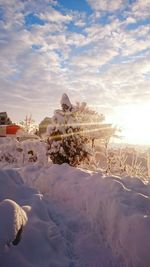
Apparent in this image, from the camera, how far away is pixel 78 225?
22.1 feet

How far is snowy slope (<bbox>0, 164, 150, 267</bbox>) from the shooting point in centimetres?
514

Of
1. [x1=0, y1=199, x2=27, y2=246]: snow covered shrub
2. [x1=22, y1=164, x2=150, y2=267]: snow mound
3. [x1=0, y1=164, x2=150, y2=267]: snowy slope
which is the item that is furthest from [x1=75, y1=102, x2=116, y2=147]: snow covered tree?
[x1=0, y1=199, x2=27, y2=246]: snow covered shrub

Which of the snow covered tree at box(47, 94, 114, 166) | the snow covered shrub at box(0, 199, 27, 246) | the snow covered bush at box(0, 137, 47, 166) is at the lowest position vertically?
the snow covered bush at box(0, 137, 47, 166)

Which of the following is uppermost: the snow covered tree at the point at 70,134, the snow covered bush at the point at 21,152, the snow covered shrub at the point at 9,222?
the snow covered tree at the point at 70,134

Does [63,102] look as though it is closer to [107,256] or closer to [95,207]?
[95,207]

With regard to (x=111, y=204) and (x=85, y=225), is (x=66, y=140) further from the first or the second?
(x=111, y=204)

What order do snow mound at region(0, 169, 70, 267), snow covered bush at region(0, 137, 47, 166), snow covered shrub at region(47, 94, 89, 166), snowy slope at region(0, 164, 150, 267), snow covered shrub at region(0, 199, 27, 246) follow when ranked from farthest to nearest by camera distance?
snow covered bush at region(0, 137, 47, 166) → snow covered shrub at region(47, 94, 89, 166) → snowy slope at region(0, 164, 150, 267) → snow mound at region(0, 169, 70, 267) → snow covered shrub at region(0, 199, 27, 246)

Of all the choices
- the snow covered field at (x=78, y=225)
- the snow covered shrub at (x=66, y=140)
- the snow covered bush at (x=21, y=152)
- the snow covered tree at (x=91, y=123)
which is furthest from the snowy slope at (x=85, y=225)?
the snow covered bush at (x=21, y=152)

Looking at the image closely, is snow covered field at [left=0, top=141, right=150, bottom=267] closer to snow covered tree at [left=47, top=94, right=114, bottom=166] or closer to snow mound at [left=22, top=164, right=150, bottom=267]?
snow mound at [left=22, top=164, right=150, bottom=267]

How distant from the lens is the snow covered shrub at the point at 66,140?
12570mm

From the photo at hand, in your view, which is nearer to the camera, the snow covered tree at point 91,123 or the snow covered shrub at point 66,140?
the snow covered shrub at point 66,140

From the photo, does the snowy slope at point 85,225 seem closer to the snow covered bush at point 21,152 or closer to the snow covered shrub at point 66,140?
the snow covered shrub at point 66,140

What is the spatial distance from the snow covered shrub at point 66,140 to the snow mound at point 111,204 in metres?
2.56

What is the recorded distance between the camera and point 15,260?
4.61 m
